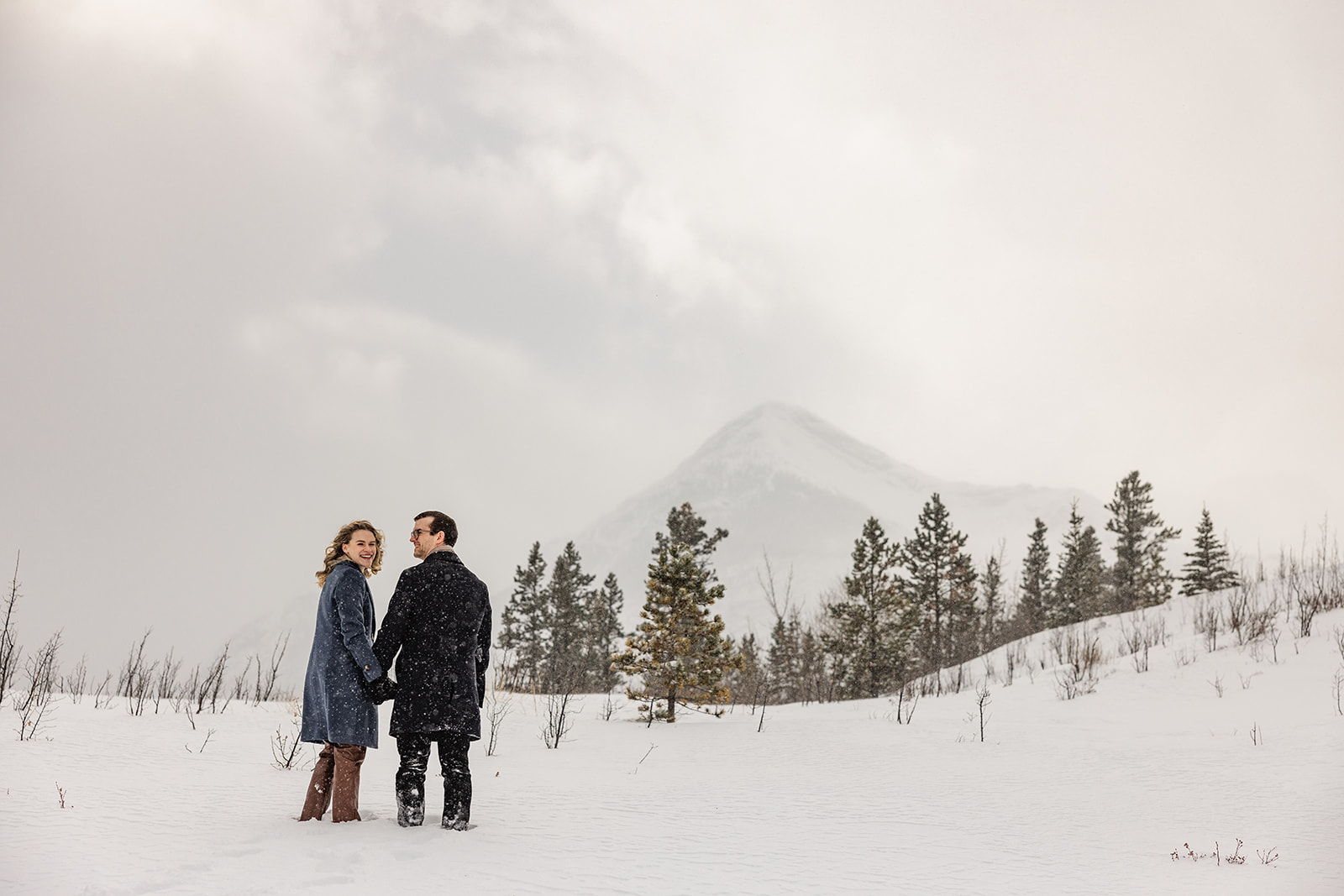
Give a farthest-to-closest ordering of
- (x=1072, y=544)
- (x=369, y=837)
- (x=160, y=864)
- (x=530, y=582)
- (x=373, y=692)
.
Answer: (x=530, y=582), (x=1072, y=544), (x=373, y=692), (x=369, y=837), (x=160, y=864)

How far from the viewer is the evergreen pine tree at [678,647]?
1385cm

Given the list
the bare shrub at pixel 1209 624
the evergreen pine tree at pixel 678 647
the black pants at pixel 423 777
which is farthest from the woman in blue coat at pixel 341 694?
the bare shrub at pixel 1209 624

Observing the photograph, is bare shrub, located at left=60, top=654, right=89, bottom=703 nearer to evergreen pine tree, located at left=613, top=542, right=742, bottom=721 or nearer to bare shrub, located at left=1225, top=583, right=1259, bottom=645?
evergreen pine tree, located at left=613, top=542, right=742, bottom=721

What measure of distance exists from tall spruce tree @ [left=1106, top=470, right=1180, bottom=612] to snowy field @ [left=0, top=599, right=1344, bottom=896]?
39.2 metres

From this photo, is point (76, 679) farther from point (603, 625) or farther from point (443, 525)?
point (603, 625)

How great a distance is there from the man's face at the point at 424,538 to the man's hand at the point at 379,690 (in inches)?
36.6

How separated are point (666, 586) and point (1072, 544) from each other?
40601 millimetres

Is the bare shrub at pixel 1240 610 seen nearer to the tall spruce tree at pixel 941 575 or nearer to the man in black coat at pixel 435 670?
the man in black coat at pixel 435 670

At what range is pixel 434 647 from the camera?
4953 millimetres

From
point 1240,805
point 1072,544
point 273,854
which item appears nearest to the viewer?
point 273,854

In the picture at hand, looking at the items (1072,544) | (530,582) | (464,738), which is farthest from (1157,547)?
(464,738)

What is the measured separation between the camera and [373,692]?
15.5 feet

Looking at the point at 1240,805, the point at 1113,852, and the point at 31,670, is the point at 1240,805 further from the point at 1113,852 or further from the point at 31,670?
the point at 31,670

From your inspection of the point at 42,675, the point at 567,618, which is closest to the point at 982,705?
the point at 42,675
